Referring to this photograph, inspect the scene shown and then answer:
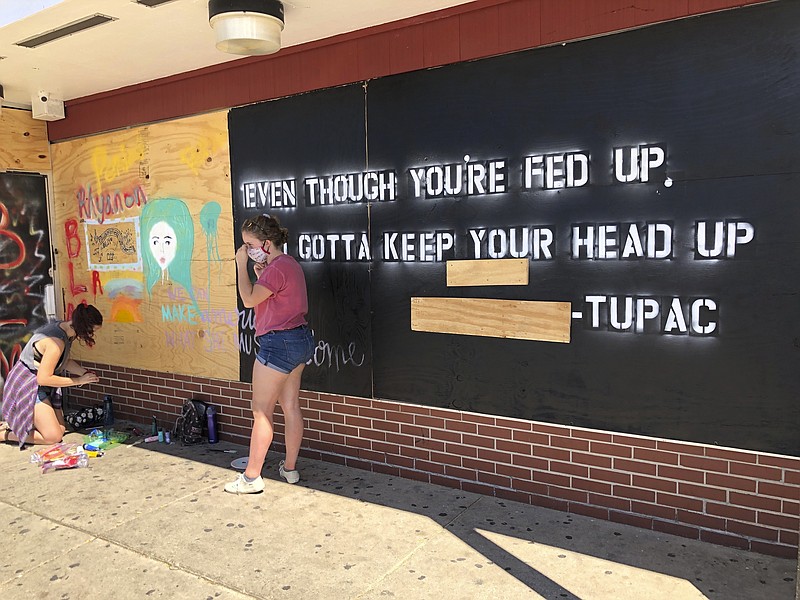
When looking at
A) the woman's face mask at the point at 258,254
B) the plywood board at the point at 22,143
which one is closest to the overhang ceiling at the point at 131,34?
the plywood board at the point at 22,143

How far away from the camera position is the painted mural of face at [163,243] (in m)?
5.88

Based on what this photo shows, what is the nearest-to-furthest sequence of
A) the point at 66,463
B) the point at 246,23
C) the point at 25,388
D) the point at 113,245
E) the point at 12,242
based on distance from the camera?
1. the point at 246,23
2. the point at 66,463
3. the point at 25,388
4. the point at 113,245
5. the point at 12,242

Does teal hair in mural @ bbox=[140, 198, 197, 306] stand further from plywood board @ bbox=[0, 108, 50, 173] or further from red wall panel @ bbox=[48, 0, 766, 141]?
plywood board @ bbox=[0, 108, 50, 173]

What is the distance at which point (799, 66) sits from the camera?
3.14 m

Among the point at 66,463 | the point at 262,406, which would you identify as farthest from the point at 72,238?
the point at 262,406

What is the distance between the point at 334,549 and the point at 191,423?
2553 mm

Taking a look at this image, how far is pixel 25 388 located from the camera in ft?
17.9

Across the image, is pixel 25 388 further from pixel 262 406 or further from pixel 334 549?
pixel 334 549

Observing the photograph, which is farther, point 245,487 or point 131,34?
point 131,34

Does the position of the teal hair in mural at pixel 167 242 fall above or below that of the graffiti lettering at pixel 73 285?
above

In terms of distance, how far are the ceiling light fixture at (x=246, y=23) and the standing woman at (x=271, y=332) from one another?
1146 millimetres

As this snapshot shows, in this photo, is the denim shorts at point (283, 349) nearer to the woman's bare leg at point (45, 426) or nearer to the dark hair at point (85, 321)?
the dark hair at point (85, 321)

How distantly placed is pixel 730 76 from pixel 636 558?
8.63 ft

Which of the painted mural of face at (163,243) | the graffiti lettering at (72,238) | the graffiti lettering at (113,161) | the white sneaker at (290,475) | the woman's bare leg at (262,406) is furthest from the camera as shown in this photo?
the graffiti lettering at (72,238)
